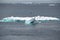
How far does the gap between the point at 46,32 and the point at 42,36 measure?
0.16 meters


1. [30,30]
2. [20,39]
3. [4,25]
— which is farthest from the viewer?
[4,25]

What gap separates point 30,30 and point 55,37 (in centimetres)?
40

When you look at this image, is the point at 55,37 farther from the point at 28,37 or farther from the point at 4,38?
the point at 4,38

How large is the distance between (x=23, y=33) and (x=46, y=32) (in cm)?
25

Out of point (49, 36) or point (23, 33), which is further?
point (23, 33)

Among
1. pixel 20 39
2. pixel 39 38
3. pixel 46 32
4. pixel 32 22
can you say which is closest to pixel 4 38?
pixel 20 39

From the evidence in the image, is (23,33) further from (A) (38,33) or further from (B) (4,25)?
(B) (4,25)

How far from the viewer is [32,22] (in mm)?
2385

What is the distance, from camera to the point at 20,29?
214cm

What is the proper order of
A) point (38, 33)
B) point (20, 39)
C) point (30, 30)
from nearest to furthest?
1. point (20, 39)
2. point (38, 33)
3. point (30, 30)

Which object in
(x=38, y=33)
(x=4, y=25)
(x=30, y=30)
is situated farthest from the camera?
(x=4, y=25)

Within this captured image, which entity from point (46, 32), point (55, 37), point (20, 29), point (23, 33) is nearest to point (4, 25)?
point (20, 29)

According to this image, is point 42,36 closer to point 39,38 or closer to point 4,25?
point 39,38

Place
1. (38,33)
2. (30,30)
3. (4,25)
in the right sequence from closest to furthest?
(38,33)
(30,30)
(4,25)
